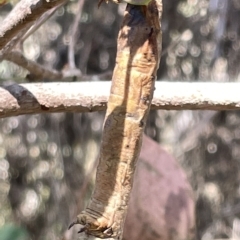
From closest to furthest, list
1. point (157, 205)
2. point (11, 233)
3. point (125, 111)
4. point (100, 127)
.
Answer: point (125, 111), point (11, 233), point (157, 205), point (100, 127)

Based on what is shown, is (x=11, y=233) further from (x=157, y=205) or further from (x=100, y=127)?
(x=100, y=127)

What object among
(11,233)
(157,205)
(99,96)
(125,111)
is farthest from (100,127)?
(125,111)

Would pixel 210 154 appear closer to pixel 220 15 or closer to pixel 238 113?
pixel 238 113

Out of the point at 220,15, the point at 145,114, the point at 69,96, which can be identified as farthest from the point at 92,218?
the point at 220,15

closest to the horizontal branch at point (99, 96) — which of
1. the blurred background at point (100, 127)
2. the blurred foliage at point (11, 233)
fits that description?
the blurred foliage at point (11, 233)

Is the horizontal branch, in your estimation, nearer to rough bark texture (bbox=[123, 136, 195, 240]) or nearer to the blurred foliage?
the blurred foliage

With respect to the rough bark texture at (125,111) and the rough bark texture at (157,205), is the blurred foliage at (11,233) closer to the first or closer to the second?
the rough bark texture at (125,111)

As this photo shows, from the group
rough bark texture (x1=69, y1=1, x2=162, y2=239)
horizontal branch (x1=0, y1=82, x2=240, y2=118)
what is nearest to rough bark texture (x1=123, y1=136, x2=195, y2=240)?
horizontal branch (x1=0, y1=82, x2=240, y2=118)

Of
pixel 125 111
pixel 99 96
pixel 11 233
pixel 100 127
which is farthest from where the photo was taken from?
pixel 100 127
